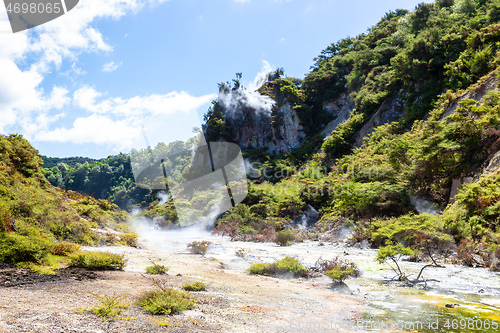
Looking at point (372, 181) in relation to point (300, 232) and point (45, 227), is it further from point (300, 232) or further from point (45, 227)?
point (45, 227)

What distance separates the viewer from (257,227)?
22891mm

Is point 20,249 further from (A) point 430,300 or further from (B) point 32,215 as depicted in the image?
(A) point 430,300

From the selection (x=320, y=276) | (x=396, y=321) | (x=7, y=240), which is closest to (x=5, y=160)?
(x=7, y=240)

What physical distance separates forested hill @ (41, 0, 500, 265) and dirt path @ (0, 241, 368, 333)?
242 inches

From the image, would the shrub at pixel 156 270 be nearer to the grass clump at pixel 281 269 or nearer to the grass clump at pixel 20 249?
the grass clump at pixel 20 249

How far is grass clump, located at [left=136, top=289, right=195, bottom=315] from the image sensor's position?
173 inches

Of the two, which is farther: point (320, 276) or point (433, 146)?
point (433, 146)

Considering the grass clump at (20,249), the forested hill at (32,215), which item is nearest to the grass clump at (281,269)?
the forested hill at (32,215)

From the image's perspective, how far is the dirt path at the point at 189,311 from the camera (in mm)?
3555

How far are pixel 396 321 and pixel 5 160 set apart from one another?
14.5 m

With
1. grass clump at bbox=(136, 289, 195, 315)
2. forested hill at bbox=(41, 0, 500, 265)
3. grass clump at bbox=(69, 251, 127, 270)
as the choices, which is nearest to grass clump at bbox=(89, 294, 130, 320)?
grass clump at bbox=(136, 289, 195, 315)

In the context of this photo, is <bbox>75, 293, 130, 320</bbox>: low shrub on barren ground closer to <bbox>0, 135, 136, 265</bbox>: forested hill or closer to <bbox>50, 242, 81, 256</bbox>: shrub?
<bbox>0, 135, 136, 265</bbox>: forested hill

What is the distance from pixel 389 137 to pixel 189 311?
23.3 m

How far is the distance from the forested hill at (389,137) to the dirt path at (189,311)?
6.15 metres
